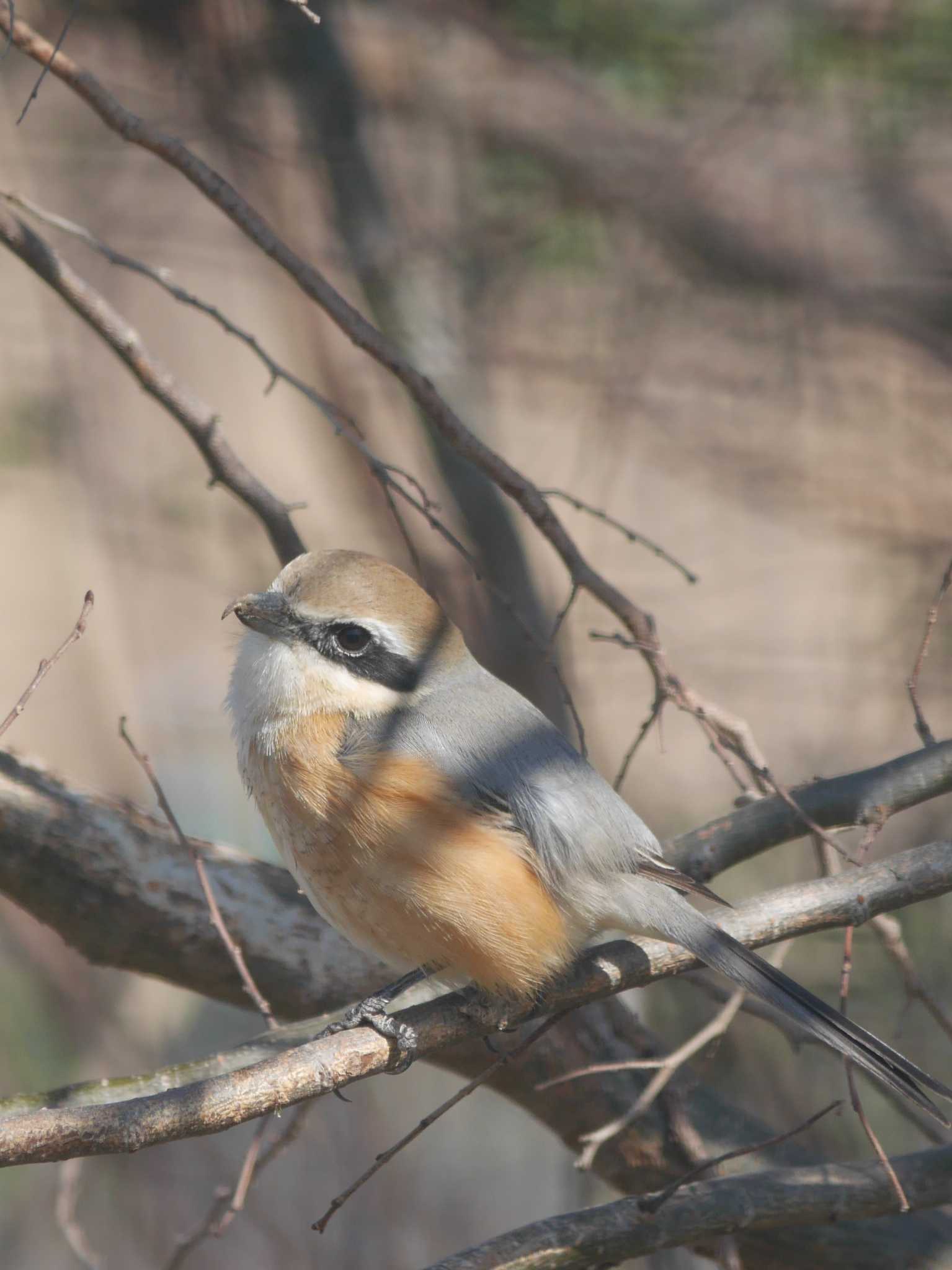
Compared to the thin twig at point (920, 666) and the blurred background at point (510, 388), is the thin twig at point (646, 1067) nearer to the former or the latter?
the thin twig at point (920, 666)

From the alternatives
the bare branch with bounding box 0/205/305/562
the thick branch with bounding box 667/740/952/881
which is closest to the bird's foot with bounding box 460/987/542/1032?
the thick branch with bounding box 667/740/952/881

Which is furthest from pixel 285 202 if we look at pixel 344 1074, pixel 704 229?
pixel 344 1074

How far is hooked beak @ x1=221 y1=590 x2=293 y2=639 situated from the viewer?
3.02 m

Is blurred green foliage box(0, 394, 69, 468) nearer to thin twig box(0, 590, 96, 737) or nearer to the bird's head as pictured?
the bird's head

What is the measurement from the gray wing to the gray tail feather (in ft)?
0.47

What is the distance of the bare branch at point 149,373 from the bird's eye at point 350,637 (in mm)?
659

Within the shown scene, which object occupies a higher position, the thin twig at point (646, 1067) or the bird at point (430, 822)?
the bird at point (430, 822)

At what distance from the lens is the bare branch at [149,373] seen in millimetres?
3281

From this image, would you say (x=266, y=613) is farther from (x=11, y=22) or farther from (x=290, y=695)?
(x=11, y=22)

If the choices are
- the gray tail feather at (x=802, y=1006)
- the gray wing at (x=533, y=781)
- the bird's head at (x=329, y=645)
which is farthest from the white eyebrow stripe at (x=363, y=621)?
the gray tail feather at (x=802, y=1006)

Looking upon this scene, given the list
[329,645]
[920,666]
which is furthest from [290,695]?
[920,666]

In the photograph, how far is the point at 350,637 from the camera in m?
3.06

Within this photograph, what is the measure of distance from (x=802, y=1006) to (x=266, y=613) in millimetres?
1528

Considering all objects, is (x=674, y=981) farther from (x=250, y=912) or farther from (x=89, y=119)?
(x=89, y=119)
